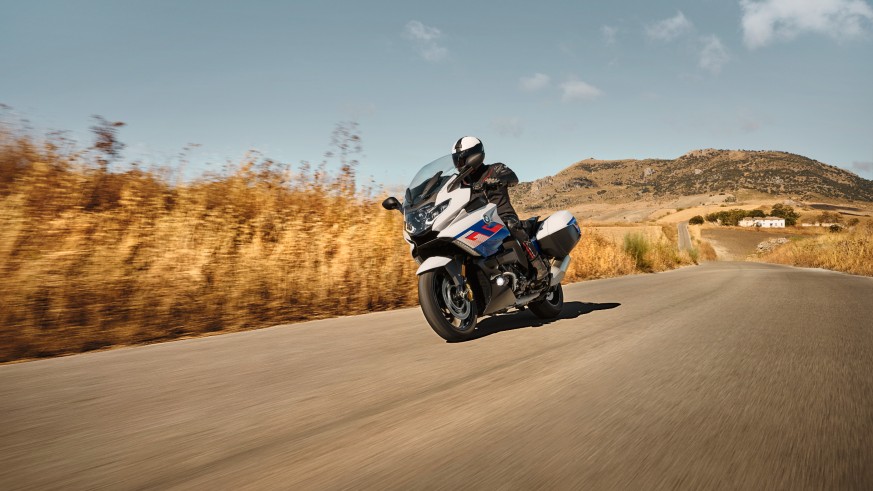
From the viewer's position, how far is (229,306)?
644 centimetres

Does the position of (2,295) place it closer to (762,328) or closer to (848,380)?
(848,380)

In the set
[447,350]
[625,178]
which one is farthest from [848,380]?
[625,178]

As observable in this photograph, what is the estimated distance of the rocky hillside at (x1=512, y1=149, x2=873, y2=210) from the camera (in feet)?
456

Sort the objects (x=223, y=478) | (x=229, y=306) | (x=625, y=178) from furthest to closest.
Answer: (x=625, y=178) < (x=229, y=306) < (x=223, y=478)

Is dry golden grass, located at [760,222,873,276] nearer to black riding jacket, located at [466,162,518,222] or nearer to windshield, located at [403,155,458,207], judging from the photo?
black riding jacket, located at [466,162,518,222]

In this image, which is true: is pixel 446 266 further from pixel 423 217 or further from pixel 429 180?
pixel 429 180

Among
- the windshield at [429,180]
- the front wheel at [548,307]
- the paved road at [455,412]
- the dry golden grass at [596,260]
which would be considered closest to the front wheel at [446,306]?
the paved road at [455,412]

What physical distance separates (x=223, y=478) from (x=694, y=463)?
1.72 meters

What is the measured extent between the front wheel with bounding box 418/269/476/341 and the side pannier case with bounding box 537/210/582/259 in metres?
1.59

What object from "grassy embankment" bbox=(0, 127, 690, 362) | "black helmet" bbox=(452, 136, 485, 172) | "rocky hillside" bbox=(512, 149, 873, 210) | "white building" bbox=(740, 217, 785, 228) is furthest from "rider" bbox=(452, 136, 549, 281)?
"rocky hillside" bbox=(512, 149, 873, 210)

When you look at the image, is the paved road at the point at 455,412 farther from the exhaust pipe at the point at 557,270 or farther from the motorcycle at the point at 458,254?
the exhaust pipe at the point at 557,270

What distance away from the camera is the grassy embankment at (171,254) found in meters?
Result: 5.24

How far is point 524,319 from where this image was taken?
20.4 ft

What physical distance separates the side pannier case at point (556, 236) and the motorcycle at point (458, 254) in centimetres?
53
